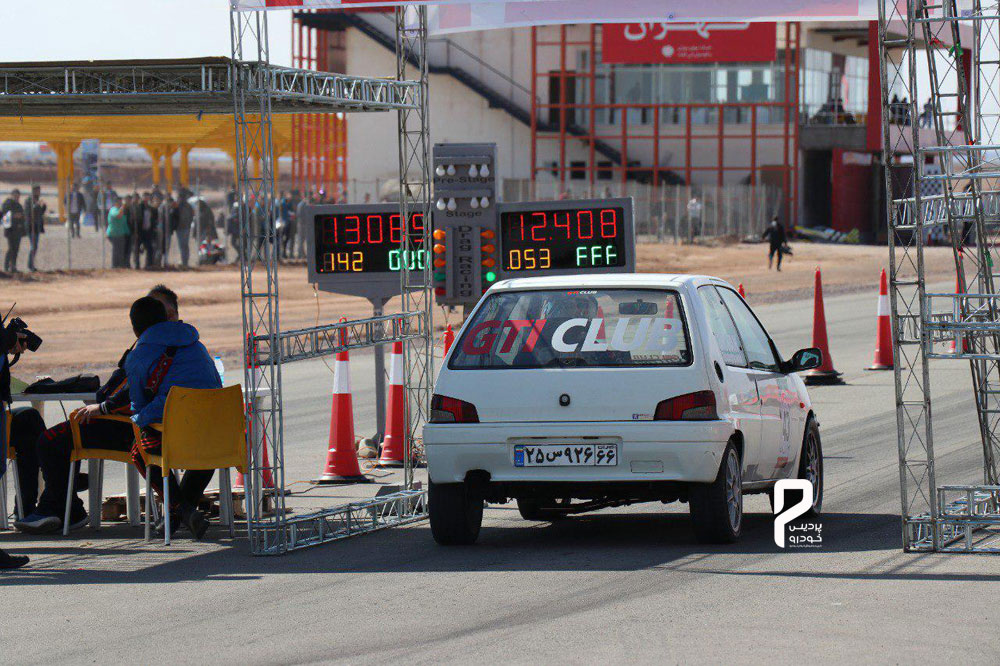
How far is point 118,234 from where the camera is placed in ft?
139

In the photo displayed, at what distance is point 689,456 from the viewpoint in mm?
9094

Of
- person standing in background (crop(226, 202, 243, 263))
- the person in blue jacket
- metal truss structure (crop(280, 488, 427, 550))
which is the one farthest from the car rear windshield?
person standing in background (crop(226, 202, 243, 263))

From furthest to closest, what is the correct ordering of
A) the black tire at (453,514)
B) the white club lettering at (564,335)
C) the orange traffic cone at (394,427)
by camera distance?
the orange traffic cone at (394,427) → the black tire at (453,514) → the white club lettering at (564,335)

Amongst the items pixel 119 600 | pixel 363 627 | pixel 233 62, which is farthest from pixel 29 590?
pixel 233 62

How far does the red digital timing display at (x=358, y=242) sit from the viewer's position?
50.3 feet

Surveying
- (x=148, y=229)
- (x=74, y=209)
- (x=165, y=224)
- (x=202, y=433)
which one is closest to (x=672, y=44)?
(x=165, y=224)

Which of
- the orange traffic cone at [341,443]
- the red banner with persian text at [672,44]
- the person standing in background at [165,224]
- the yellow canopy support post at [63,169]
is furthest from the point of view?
the red banner with persian text at [672,44]

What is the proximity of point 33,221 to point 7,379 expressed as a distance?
31.5m

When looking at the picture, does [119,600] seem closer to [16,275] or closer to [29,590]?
[29,590]

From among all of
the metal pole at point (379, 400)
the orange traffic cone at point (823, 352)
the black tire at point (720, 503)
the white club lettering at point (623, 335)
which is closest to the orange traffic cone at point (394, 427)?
the metal pole at point (379, 400)

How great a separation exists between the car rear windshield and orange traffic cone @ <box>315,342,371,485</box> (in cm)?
343

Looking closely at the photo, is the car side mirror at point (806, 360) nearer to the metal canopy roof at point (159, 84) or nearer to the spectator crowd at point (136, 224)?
the metal canopy roof at point (159, 84)

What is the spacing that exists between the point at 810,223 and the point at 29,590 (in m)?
62.5

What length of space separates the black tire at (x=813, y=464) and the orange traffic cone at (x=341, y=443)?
3.73 metres
